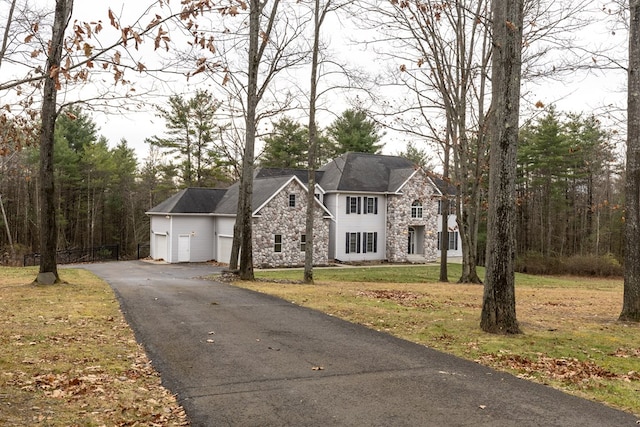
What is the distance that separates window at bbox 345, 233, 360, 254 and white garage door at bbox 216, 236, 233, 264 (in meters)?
8.32

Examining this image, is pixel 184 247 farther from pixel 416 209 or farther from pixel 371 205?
pixel 416 209

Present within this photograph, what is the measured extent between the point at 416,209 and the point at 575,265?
13661mm

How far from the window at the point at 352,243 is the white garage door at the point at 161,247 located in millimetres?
12693

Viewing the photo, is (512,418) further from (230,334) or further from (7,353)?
(7,353)

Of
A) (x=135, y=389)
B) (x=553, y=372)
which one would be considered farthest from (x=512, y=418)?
(x=135, y=389)

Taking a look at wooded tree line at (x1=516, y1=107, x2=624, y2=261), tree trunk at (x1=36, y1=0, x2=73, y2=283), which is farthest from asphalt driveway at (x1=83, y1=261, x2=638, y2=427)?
wooded tree line at (x1=516, y1=107, x2=624, y2=261)

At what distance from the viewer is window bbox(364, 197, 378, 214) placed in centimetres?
3859

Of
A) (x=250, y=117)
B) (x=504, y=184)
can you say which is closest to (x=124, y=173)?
(x=250, y=117)

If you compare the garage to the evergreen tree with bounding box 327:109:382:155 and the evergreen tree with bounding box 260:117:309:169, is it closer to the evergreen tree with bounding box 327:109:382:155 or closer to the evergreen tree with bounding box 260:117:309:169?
the evergreen tree with bounding box 260:117:309:169

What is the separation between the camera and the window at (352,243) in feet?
123

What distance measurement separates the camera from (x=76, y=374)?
654 centimetres

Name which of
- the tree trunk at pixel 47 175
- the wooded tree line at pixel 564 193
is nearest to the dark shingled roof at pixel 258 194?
the tree trunk at pixel 47 175

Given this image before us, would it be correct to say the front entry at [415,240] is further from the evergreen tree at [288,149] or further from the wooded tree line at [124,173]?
the evergreen tree at [288,149]

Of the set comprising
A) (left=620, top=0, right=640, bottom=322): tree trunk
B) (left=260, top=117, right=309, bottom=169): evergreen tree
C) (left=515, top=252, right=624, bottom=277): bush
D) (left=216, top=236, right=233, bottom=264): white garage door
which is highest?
(left=260, top=117, right=309, bottom=169): evergreen tree
